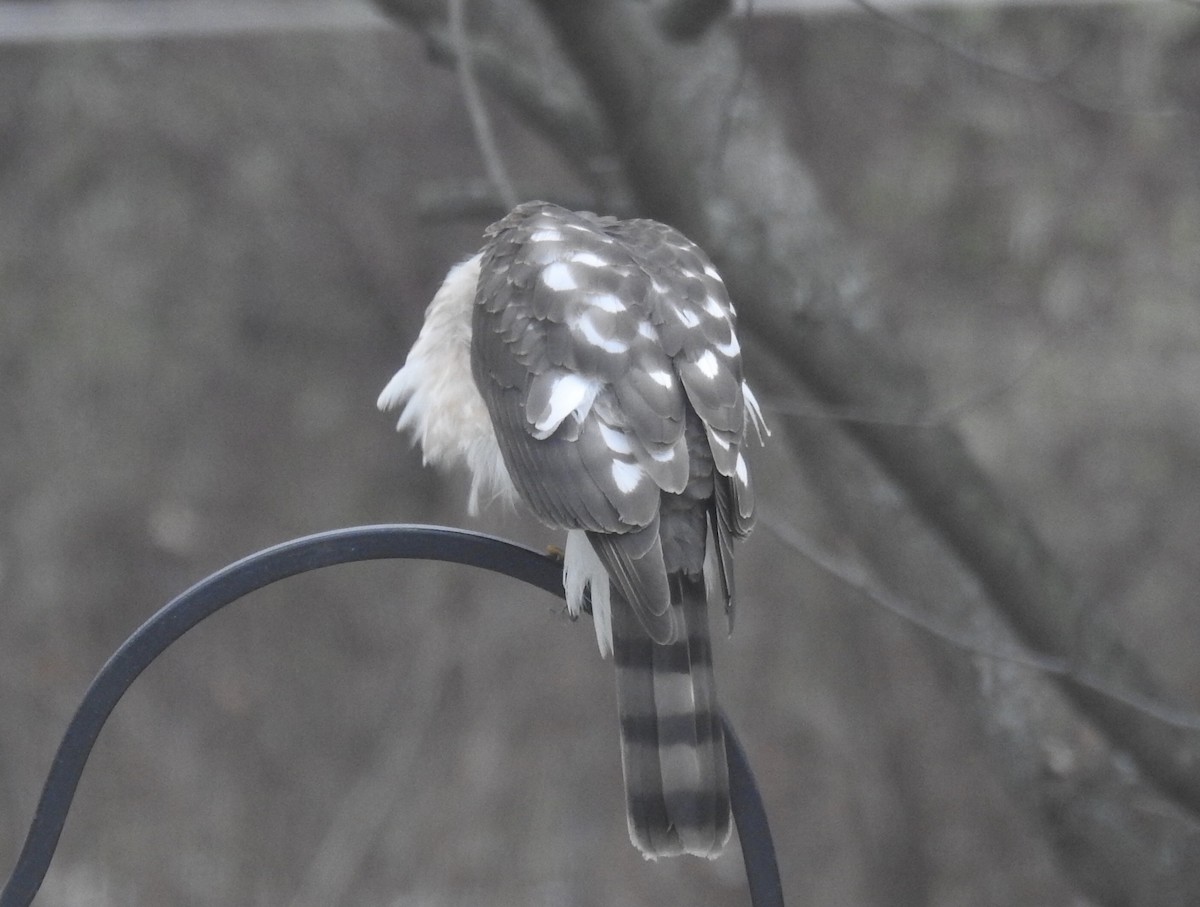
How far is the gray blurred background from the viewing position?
682cm

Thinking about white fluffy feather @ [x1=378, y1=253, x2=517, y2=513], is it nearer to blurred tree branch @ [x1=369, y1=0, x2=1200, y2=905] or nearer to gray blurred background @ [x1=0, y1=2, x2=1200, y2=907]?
blurred tree branch @ [x1=369, y1=0, x2=1200, y2=905]

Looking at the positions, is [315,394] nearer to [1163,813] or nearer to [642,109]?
[642,109]

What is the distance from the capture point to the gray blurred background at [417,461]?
682 centimetres

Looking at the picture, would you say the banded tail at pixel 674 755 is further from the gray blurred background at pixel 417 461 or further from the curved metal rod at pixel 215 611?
the gray blurred background at pixel 417 461

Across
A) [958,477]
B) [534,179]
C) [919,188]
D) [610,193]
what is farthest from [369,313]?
[958,477]

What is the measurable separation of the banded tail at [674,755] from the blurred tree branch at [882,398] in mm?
1871

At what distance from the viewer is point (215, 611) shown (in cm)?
A: 219

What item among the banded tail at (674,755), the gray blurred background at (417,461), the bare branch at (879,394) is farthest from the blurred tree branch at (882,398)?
the gray blurred background at (417,461)

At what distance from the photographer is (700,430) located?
2.48 meters

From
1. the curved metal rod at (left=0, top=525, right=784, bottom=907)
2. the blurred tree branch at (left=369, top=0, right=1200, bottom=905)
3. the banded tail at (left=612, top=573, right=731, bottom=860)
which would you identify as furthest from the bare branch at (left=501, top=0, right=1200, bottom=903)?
the banded tail at (left=612, top=573, right=731, bottom=860)

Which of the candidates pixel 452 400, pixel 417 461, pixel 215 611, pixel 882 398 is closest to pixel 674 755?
pixel 215 611

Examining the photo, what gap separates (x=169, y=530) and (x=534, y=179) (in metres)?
2.70

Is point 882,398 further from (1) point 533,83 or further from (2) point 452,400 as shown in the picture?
(2) point 452,400

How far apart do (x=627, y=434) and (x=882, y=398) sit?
1.72 m
